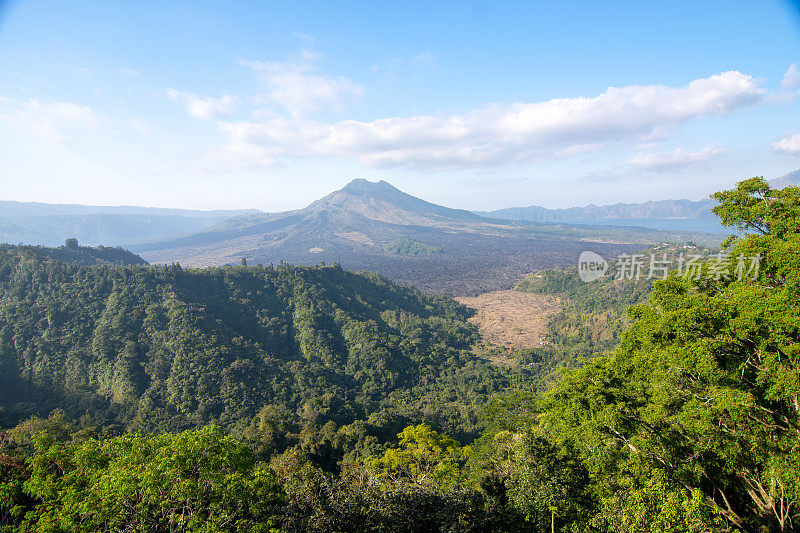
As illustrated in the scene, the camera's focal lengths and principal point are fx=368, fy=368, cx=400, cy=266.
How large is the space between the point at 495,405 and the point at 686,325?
1356cm

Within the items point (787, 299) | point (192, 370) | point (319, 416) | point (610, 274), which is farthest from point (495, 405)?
point (610, 274)

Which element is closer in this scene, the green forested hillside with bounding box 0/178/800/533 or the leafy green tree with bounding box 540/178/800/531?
the green forested hillside with bounding box 0/178/800/533

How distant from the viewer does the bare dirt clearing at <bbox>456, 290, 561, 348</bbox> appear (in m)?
47.1

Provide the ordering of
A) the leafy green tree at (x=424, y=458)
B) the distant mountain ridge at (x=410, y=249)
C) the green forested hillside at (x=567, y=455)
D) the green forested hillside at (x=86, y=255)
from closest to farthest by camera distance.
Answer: the green forested hillside at (x=567, y=455) → the leafy green tree at (x=424, y=458) → the green forested hillside at (x=86, y=255) → the distant mountain ridge at (x=410, y=249)

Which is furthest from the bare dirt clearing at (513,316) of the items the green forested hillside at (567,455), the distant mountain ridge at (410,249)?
the green forested hillside at (567,455)

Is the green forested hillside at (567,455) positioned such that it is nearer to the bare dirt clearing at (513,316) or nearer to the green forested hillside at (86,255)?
the bare dirt clearing at (513,316)

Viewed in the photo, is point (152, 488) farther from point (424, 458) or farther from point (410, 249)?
point (410, 249)

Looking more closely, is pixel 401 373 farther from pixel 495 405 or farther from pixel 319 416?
pixel 495 405

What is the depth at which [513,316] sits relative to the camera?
190 ft

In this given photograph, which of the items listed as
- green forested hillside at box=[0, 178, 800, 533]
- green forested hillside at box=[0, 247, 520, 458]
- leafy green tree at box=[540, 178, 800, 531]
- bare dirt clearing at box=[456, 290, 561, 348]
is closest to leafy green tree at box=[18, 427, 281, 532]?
green forested hillside at box=[0, 178, 800, 533]

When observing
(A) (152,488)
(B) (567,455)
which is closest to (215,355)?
(A) (152,488)

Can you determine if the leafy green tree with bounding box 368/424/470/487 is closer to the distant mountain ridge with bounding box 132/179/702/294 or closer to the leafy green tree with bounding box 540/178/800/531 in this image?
the leafy green tree with bounding box 540/178/800/531

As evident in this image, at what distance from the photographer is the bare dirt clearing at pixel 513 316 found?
155 ft

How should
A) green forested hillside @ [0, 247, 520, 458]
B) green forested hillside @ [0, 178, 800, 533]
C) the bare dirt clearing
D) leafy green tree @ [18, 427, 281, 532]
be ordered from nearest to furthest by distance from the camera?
leafy green tree @ [18, 427, 281, 532] < green forested hillside @ [0, 178, 800, 533] < green forested hillside @ [0, 247, 520, 458] < the bare dirt clearing
